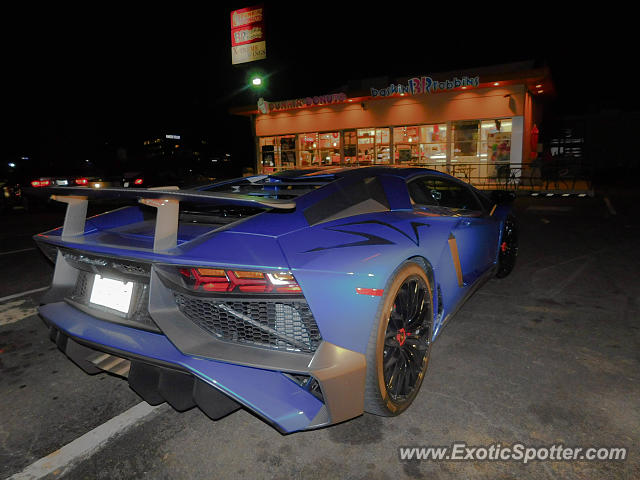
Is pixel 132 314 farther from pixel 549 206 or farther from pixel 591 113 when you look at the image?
pixel 591 113

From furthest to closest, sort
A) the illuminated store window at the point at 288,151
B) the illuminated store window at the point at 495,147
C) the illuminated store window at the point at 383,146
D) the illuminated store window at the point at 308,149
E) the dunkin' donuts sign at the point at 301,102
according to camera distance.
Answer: the illuminated store window at the point at 288,151 → the illuminated store window at the point at 308,149 → the illuminated store window at the point at 383,146 → the dunkin' donuts sign at the point at 301,102 → the illuminated store window at the point at 495,147

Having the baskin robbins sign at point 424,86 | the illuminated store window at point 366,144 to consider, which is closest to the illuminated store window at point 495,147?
the baskin robbins sign at point 424,86

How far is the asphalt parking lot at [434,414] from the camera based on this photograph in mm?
1981

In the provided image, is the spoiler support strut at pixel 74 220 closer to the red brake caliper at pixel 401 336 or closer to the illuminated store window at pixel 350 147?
the red brake caliper at pixel 401 336

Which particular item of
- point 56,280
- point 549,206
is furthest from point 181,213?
point 549,206

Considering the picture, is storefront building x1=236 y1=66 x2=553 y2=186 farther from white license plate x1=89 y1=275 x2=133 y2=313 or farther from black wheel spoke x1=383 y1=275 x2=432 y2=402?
white license plate x1=89 y1=275 x2=133 y2=313

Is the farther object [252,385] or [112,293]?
[112,293]

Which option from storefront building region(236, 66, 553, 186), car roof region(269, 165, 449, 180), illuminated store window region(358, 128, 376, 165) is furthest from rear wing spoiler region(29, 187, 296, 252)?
illuminated store window region(358, 128, 376, 165)

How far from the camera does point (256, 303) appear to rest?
1950 millimetres

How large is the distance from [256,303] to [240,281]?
13 cm

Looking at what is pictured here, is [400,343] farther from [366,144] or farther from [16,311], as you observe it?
[366,144]

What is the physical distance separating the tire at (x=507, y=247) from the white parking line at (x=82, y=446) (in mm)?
3760

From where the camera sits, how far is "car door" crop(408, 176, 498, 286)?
3248 millimetres

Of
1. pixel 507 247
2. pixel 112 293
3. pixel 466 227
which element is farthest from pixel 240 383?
pixel 507 247
